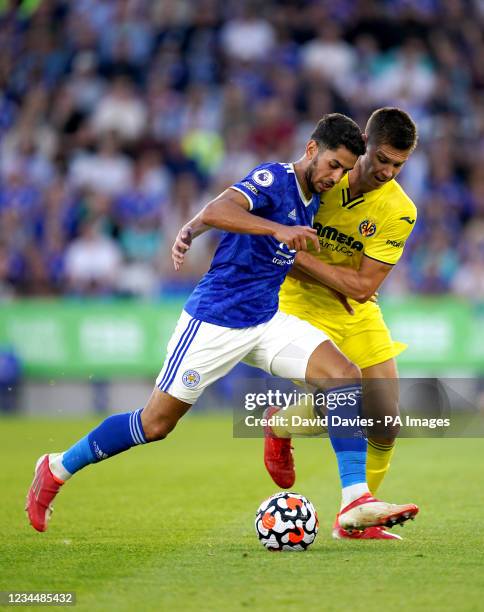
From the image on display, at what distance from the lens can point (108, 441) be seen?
257 inches

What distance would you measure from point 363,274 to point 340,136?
1.06 m

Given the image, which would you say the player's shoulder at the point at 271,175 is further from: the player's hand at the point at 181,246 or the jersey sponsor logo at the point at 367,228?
the jersey sponsor logo at the point at 367,228

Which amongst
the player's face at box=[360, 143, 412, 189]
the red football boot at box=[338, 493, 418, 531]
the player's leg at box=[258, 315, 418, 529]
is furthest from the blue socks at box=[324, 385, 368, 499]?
the player's face at box=[360, 143, 412, 189]

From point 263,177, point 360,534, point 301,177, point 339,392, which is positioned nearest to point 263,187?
point 263,177

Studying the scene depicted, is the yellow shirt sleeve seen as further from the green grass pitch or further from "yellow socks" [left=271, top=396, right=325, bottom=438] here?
the green grass pitch

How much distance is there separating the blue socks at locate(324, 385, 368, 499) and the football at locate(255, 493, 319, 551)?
0.30 m

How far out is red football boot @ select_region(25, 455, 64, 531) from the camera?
657 cm

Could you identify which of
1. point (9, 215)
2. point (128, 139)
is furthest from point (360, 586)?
point (128, 139)

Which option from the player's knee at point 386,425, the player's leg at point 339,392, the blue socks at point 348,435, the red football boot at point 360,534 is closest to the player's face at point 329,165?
the player's leg at point 339,392

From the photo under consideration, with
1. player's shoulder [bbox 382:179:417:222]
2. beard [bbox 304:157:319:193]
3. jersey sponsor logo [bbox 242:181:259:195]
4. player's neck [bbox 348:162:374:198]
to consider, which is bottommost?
jersey sponsor logo [bbox 242:181:259:195]

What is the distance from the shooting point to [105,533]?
272 inches

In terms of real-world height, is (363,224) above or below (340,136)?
below

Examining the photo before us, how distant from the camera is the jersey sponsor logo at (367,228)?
7.12m

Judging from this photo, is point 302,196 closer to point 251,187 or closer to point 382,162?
point 251,187
